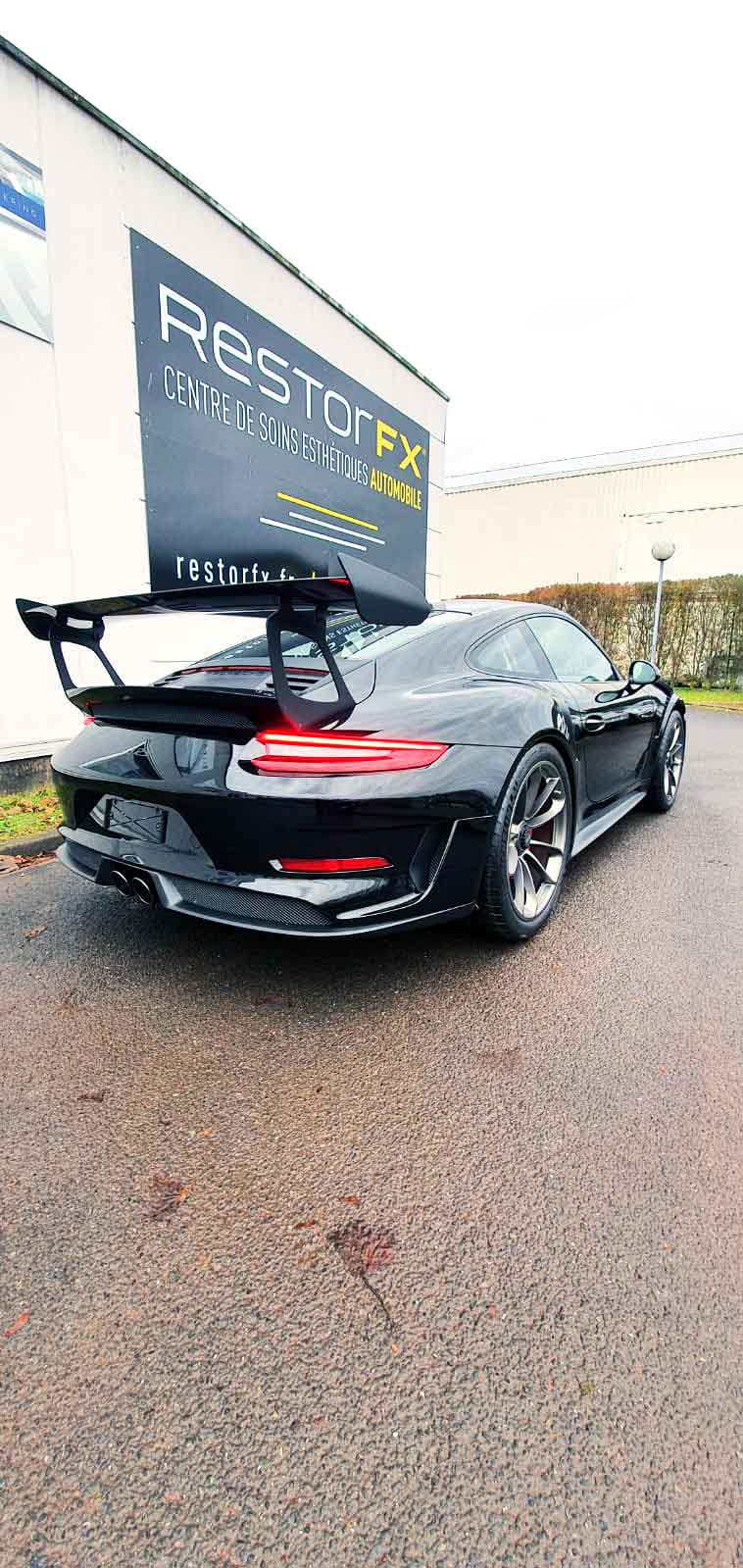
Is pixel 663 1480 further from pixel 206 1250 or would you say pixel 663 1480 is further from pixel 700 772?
pixel 700 772

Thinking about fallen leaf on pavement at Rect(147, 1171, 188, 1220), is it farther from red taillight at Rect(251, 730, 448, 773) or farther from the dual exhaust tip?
red taillight at Rect(251, 730, 448, 773)

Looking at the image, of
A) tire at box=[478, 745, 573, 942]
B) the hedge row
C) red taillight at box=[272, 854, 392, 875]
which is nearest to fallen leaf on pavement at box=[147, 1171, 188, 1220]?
red taillight at box=[272, 854, 392, 875]

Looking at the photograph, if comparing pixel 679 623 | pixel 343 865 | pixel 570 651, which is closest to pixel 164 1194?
pixel 343 865

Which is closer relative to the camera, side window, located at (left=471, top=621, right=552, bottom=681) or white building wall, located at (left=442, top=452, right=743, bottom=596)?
side window, located at (left=471, top=621, right=552, bottom=681)

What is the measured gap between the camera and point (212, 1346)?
116 centimetres

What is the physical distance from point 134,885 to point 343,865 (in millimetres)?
647

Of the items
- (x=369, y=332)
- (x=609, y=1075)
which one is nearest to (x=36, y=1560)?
(x=609, y=1075)

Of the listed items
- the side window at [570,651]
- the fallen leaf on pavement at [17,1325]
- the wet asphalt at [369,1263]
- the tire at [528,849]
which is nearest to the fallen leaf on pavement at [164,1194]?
the wet asphalt at [369,1263]

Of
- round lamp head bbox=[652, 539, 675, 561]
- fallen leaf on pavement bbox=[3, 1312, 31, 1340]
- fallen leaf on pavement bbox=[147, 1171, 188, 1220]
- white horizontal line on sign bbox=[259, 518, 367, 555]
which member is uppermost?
round lamp head bbox=[652, 539, 675, 561]

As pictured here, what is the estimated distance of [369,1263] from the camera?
4.31 feet

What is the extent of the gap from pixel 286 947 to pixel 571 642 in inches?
82.5

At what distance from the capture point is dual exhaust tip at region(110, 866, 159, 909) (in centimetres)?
210

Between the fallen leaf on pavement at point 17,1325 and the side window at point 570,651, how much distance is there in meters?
2.76

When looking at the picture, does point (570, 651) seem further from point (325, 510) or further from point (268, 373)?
point (325, 510)
